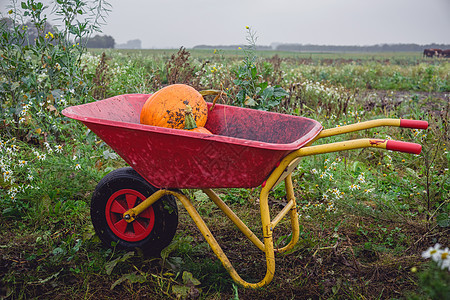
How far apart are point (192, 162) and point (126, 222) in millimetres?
692

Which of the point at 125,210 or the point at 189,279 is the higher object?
the point at 125,210

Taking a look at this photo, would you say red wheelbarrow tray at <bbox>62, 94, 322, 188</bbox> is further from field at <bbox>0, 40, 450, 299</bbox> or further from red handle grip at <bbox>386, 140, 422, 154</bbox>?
field at <bbox>0, 40, 450, 299</bbox>

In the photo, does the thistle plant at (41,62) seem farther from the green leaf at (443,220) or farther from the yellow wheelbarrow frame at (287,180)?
the green leaf at (443,220)

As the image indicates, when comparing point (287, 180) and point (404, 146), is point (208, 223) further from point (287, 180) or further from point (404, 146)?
point (404, 146)

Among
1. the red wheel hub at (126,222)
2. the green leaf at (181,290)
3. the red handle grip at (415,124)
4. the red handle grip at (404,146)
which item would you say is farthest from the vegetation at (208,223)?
the red handle grip at (415,124)

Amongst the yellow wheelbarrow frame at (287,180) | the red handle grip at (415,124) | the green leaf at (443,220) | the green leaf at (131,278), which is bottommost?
the green leaf at (131,278)

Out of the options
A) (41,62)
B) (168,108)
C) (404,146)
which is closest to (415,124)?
(404,146)

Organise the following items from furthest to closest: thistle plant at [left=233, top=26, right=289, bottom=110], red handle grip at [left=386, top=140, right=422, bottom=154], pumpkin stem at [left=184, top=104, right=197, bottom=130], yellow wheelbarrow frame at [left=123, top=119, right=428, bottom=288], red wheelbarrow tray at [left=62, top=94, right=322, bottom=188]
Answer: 1. thistle plant at [left=233, top=26, right=289, bottom=110]
2. pumpkin stem at [left=184, top=104, right=197, bottom=130]
3. red wheelbarrow tray at [left=62, top=94, right=322, bottom=188]
4. yellow wheelbarrow frame at [left=123, top=119, right=428, bottom=288]
5. red handle grip at [left=386, top=140, right=422, bottom=154]

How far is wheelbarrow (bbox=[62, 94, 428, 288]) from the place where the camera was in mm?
1635

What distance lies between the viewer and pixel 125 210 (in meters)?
2.12

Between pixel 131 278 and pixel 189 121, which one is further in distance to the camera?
pixel 189 121

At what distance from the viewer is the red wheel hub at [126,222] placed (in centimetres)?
209

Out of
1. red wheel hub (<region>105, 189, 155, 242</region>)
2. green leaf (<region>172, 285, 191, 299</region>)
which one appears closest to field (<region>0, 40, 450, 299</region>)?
green leaf (<region>172, 285, 191, 299</region>)

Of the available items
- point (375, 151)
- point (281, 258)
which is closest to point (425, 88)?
point (375, 151)
